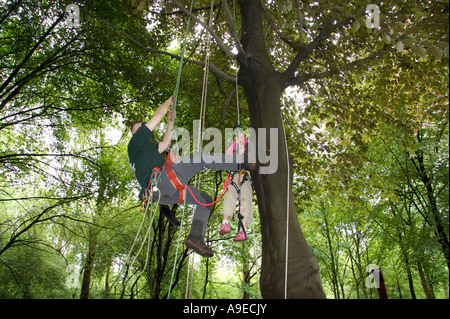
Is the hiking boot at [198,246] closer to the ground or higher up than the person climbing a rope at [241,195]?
closer to the ground

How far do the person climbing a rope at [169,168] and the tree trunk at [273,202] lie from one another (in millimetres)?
394

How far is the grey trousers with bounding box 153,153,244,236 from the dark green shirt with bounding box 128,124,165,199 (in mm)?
178

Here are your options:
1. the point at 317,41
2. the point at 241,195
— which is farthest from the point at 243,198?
the point at 317,41

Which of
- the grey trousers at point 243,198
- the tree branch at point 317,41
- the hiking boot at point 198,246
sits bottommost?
the hiking boot at point 198,246

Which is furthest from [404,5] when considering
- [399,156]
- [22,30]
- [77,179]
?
[77,179]

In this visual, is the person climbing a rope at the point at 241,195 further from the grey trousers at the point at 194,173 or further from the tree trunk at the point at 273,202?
the tree trunk at the point at 273,202

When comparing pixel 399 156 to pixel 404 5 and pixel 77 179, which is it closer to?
pixel 404 5

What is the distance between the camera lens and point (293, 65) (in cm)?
345

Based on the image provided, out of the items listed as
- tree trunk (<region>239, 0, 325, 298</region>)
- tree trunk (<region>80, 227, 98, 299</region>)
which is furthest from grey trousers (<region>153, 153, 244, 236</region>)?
tree trunk (<region>80, 227, 98, 299</region>)

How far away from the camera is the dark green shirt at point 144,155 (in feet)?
10.7

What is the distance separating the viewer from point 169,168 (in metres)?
3.15

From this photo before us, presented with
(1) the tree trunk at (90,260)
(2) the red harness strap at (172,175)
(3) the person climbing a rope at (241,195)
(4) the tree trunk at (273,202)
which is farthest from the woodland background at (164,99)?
(2) the red harness strap at (172,175)

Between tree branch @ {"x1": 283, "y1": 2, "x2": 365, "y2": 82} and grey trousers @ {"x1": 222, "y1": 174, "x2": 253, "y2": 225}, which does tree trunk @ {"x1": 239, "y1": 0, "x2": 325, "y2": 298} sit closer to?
tree branch @ {"x1": 283, "y1": 2, "x2": 365, "y2": 82}
